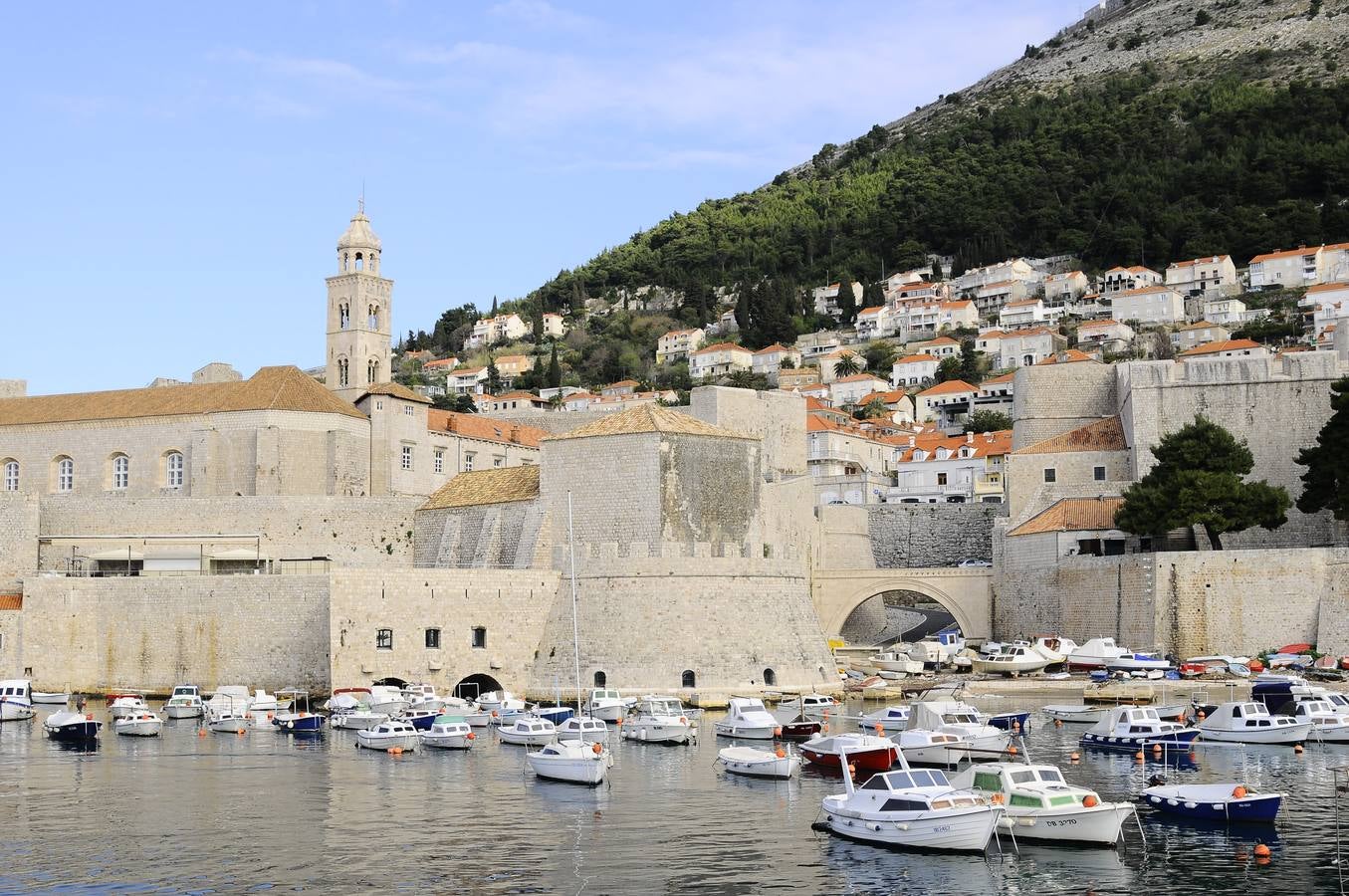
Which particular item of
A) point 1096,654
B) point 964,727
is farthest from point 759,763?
point 1096,654

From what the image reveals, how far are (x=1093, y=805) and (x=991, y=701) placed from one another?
746 inches

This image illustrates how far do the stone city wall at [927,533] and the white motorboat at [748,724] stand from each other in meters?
27.7

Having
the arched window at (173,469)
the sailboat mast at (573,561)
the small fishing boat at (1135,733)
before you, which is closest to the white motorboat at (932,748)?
the small fishing boat at (1135,733)

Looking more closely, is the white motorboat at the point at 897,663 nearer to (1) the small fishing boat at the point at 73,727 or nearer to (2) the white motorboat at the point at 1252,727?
(2) the white motorboat at the point at 1252,727

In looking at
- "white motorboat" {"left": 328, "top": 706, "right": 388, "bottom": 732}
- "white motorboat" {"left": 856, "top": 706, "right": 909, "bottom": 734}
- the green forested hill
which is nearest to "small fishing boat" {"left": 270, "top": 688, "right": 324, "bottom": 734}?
"white motorboat" {"left": 328, "top": 706, "right": 388, "bottom": 732}

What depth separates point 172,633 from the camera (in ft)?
131

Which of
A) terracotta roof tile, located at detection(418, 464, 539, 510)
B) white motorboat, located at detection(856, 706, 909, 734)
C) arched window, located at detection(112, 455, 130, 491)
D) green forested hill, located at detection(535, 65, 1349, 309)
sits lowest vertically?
white motorboat, located at detection(856, 706, 909, 734)

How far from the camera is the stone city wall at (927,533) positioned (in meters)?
60.2

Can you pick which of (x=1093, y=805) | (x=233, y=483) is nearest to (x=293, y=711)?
(x=233, y=483)

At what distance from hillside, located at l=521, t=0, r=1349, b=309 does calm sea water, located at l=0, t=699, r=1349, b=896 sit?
92.7 metres

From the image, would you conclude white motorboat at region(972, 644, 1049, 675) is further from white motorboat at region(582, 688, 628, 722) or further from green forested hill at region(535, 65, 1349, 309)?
green forested hill at region(535, 65, 1349, 309)

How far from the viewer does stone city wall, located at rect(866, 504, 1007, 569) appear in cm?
6016

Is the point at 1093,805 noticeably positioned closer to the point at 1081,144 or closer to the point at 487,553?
the point at 487,553

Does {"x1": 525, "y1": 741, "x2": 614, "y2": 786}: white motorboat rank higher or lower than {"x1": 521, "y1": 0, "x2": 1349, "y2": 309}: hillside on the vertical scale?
lower
